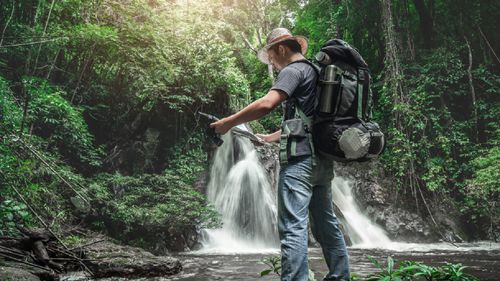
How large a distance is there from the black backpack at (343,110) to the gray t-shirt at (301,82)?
6 centimetres

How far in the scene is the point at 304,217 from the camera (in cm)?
262

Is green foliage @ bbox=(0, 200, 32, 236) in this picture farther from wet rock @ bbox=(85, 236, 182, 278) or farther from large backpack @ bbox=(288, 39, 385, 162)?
large backpack @ bbox=(288, 39, 385, 162)

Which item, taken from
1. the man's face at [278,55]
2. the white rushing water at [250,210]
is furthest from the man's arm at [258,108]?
the white rushing water at [250,210]

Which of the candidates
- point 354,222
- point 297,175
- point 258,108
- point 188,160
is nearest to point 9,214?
point 258,108

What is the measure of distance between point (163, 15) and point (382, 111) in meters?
8.07

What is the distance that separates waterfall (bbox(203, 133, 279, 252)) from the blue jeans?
21.8 feet

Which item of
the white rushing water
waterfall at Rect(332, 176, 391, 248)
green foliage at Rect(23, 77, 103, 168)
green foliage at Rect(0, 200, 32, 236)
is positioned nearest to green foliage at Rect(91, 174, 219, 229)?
green foliage at Rect(23, 77, 103, 168)

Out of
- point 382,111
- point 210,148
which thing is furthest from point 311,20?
point 210,148

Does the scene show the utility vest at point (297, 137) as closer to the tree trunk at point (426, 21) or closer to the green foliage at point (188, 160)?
the green foliage at point (188, 160)

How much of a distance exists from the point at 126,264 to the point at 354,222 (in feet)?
25.5

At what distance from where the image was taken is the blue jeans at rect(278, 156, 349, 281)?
2.50 m

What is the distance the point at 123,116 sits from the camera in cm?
1062

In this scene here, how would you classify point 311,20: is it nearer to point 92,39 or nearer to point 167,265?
point 92,39

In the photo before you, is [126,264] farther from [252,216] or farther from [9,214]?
[252,216]
